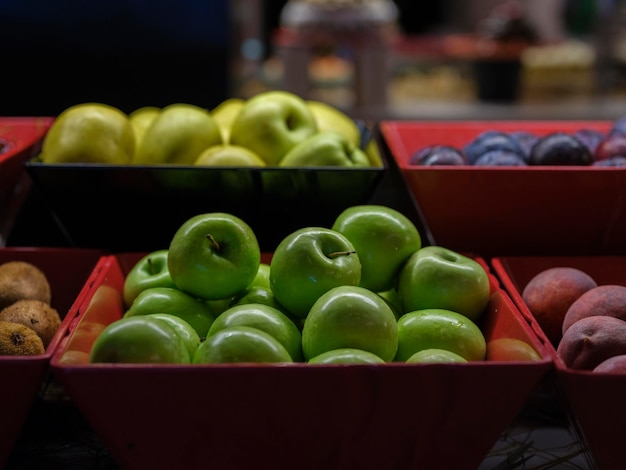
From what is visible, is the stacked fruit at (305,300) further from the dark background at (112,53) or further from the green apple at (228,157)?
the dark background at (112,53)

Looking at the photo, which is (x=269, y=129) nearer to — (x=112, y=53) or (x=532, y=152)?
(x=532, y=152)

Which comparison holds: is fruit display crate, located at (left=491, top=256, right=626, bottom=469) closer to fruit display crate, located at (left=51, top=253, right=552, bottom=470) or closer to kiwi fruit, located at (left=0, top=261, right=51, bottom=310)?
fruit display crate, located at (left=51, top=253, right=552, bottom=470)

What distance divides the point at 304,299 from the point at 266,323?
6 centimetres

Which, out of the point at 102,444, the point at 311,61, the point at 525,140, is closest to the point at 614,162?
the point at 525,140

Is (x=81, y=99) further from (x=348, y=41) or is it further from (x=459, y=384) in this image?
(x=459, y=384)

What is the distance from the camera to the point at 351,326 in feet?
2.30

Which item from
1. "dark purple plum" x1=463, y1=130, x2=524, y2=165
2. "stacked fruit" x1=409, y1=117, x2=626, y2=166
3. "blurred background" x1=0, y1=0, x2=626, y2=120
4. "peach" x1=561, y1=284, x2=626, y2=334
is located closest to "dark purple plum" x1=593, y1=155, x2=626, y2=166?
"stacked fruit" x1=409, y1=117, x2=626, y2=166

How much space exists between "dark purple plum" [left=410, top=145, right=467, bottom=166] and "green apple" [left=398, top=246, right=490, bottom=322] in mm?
206

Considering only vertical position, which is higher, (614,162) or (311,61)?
(614,162)

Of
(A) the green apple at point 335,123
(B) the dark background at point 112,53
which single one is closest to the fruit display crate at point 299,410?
(A) the green apple at point 335,123

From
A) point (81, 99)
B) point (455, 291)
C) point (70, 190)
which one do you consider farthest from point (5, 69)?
point (455, 291)

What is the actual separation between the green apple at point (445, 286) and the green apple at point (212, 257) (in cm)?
17

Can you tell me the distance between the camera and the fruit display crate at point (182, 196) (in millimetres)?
934

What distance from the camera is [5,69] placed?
7.10 feet
